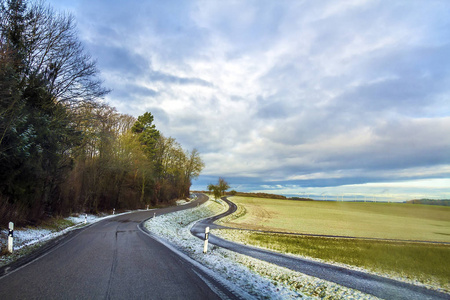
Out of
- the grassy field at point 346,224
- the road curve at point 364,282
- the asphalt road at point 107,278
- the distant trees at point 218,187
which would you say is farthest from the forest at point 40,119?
the distant trees at point 218,187

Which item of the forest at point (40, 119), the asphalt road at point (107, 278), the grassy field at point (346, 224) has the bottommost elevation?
the grassy field at point (346, 224)

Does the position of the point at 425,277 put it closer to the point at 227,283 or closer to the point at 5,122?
the point at 227,283

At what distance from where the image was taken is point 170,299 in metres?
4.73

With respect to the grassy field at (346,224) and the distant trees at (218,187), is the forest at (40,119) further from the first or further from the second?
the distant trees at (218,187)

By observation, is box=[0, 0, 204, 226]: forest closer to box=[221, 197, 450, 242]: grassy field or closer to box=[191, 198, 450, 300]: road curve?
box=[191, 198, 450, 300]: road curve

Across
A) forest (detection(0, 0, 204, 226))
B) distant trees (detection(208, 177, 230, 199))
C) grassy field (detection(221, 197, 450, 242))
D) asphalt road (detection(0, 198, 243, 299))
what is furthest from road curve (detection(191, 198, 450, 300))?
distant trees (detection(208, 177, 230, 199))

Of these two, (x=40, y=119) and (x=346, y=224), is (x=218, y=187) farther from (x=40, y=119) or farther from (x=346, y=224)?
(x=40, y=119)

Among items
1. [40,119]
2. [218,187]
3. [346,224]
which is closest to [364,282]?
[40,119]

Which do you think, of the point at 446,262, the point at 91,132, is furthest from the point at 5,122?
the point at 446,262

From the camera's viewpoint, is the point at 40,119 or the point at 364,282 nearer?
the point at 364,282

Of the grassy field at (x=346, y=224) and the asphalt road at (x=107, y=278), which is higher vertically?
the asphalt road at (x=107, y=278)

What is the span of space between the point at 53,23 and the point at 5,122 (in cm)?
834

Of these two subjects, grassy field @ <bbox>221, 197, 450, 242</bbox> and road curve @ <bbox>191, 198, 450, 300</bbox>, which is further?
grassy field @ <bbox>221, 197, 450, 242</bbox>

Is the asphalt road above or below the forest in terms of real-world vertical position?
below
